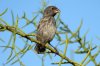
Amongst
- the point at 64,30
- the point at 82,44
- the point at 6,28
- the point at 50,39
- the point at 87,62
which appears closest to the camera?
the point at 6,28

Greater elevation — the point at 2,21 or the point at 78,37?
the point at 2,21

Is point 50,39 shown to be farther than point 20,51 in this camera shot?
Yes

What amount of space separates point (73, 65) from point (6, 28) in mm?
611

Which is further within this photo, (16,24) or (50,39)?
(50,39)

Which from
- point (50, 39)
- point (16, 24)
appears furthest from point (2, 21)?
point (50, 39)

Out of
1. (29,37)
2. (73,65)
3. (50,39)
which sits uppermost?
(29,37)

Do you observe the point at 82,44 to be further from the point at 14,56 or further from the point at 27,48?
the point at 14,56

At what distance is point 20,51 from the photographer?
221 cm

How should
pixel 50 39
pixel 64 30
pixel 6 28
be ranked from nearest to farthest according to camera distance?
pixel 6 28, pixel 64 30, pixel 50 39

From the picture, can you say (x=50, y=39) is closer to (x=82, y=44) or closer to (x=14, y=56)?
(x=82, y=44)

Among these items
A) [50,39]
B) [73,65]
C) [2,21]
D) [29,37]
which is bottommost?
[50,39]

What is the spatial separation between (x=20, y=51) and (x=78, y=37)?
0.89 metres

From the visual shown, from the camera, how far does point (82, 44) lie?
110 inches

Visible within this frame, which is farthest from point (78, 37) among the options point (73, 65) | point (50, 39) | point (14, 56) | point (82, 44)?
point (50, 39)
